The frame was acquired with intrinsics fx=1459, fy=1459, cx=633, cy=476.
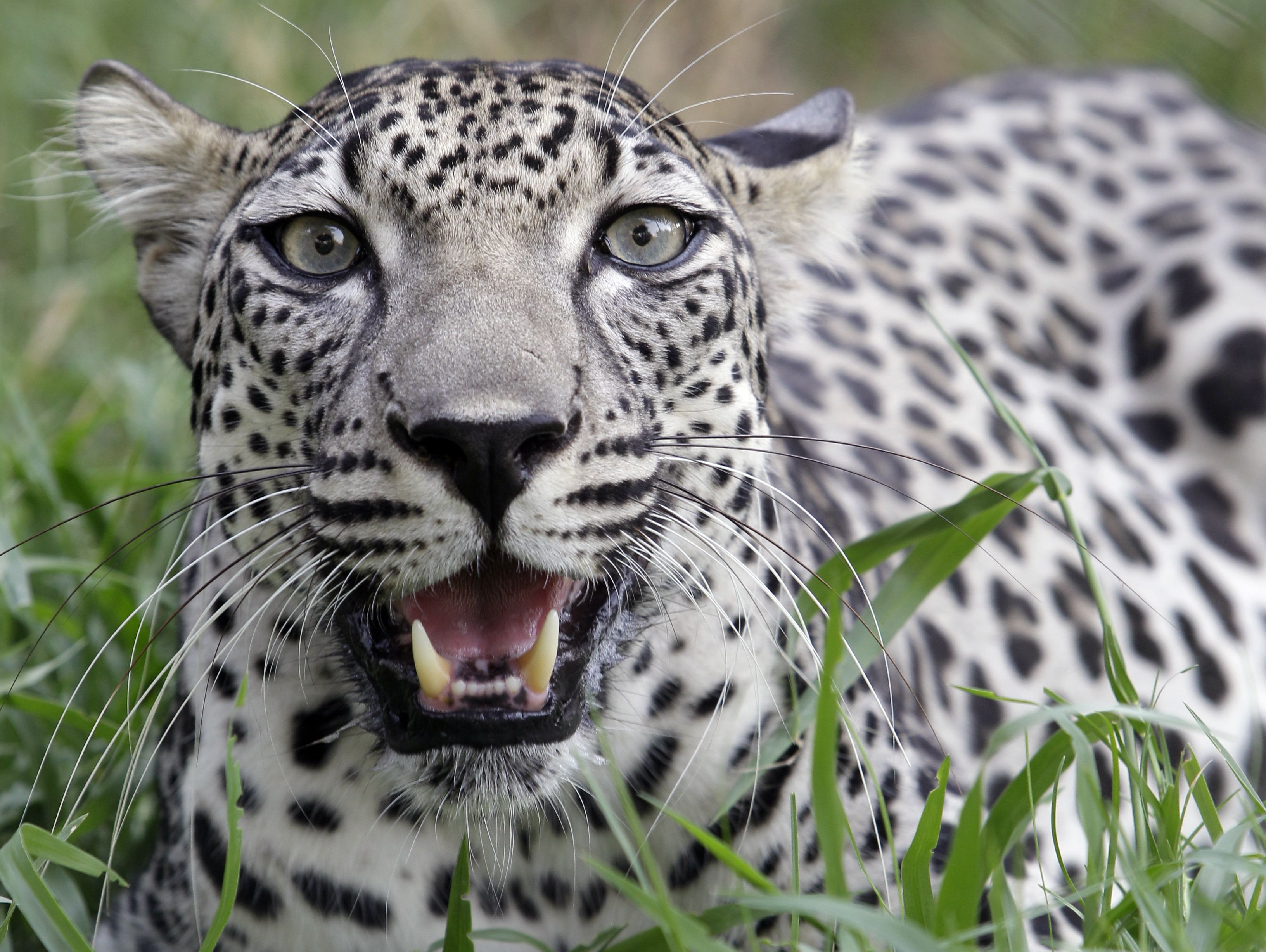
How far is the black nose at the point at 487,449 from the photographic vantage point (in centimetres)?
242

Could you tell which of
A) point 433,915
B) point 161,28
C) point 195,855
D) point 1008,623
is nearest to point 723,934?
point 433,915

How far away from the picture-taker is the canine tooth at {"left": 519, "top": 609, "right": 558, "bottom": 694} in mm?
2639

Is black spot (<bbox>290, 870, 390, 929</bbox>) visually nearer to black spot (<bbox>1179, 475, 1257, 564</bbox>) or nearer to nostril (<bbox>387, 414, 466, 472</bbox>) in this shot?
nostril (<bbox>387, 414, 466, 472</bbox>)

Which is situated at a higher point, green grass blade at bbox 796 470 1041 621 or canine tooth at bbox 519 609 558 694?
green grass blade at bbox 796 470 1041 621

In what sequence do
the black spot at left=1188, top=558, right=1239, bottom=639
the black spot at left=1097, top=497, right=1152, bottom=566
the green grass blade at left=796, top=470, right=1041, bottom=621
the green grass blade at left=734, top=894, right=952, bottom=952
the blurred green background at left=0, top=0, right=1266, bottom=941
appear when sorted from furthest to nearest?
1. the black spot at left=1188, top=558, right=1239, bottom=639
2. the black spot at left=1097, top=497, right=1152, bottom=566
3. the blurred green background at left=0, top=0, right=1266, bottom=941
4. the green grass blade at left=796, top=470, right=1041, bottom=621
5. the green grass blade at left=734, top=894, right=952, bottom=952

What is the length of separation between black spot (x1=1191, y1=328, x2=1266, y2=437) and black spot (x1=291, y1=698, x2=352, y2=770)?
142 inches

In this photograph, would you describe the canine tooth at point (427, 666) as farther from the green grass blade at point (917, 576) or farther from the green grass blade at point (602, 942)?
the green grass blade at point (917, 576)

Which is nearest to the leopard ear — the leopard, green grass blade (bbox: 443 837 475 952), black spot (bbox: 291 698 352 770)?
the leopard

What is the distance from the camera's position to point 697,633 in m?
3.18

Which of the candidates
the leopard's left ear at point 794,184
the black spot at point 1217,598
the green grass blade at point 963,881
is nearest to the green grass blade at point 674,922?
the green grass blade at point 963,881

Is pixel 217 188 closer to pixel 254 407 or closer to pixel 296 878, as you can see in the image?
pixel 254 407

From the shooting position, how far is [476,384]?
8.17ft

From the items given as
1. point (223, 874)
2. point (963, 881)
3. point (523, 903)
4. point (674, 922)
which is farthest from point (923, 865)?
point (223, 874)

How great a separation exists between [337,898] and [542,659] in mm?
840
